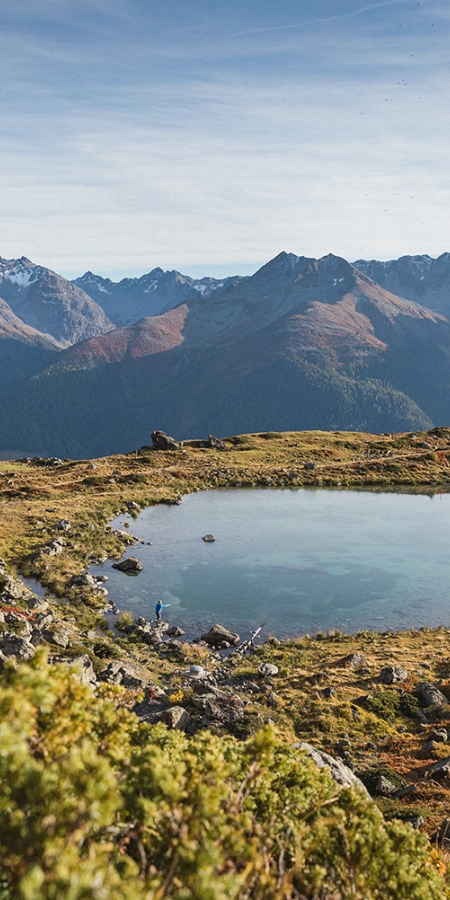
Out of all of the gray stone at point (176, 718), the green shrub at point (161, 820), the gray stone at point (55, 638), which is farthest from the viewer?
the gray stone at point (55, 638)

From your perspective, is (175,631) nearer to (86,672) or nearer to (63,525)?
(86,672)

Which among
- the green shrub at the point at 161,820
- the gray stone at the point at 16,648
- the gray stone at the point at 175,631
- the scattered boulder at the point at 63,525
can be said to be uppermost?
the green shrub at the point at 161,820

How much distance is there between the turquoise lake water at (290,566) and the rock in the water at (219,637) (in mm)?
1678

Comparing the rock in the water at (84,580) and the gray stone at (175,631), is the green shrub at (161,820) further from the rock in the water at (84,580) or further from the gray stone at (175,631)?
the rock in the water at (84,580)

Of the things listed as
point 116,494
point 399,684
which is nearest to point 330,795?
point 399,684

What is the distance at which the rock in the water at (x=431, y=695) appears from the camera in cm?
2959

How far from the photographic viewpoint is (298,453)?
121125 millimetres

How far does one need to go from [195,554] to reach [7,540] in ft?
62.3

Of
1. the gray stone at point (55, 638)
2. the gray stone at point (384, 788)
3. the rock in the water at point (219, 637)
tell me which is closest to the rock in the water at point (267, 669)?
the rock in the water at point (219, 637)

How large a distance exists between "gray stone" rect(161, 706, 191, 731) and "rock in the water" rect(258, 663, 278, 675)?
9.73m

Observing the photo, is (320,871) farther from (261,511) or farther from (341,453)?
(341,453)

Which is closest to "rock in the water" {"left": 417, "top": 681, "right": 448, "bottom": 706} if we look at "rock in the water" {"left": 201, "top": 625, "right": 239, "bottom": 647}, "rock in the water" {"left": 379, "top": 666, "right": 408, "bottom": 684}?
"rock in the water" {"left": 379, "top": 666, "right": 408, "bottom": 684}

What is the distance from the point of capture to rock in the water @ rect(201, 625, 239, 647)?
38.4 metres

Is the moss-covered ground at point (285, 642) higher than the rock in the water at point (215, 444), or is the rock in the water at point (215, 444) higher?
the rock in the water at point (215, 444)
